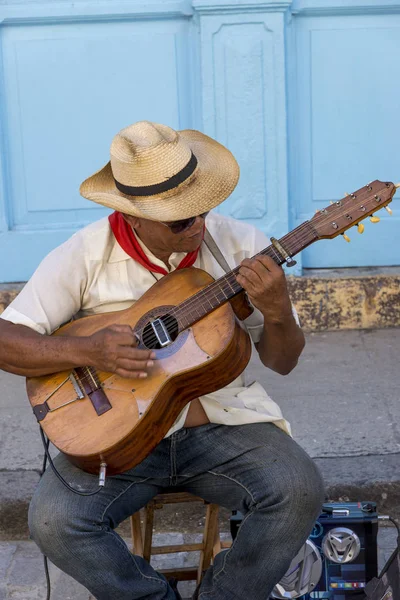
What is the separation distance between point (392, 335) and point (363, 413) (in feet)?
3.07

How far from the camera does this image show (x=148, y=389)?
2752 millimetres

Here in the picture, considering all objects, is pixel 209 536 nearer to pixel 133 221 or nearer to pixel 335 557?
pixel 335 557

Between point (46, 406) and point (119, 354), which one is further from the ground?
point (119, 354)

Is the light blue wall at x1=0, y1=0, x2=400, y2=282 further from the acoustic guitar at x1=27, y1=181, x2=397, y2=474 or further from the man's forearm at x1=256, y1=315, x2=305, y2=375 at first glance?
the acoustic guitar at x1=27, y1=181, x2=397, y2=474

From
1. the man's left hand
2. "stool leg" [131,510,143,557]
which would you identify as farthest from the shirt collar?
"stool leg" [131,510,143,557]

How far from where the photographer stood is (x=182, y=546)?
3201 mm

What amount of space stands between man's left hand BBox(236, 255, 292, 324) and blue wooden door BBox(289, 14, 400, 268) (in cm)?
236

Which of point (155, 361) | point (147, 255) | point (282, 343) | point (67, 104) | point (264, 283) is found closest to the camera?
point (264, 283)

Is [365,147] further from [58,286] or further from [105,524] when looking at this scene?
[105,524]

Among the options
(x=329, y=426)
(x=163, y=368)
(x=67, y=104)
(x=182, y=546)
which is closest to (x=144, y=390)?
(x=163, y=368)

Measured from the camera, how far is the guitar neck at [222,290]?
8.98ft

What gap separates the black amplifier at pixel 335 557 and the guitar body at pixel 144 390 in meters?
0.46

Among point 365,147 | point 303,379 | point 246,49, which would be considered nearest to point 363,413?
point 303,379

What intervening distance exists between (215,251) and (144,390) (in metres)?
0.48
